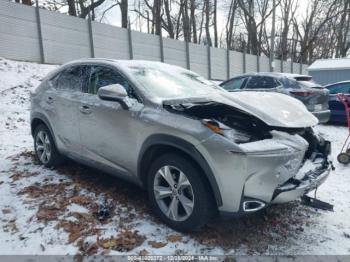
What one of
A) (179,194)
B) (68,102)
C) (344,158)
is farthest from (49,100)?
(344,158)

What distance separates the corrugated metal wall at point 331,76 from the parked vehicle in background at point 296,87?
13.7m

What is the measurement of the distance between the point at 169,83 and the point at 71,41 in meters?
12.0

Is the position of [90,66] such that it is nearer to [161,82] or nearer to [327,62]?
[161,82]

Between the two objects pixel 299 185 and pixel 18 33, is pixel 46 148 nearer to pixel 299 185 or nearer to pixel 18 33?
pixel 299 185

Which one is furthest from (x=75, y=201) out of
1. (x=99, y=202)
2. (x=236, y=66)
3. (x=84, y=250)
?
(x=236, y=66)

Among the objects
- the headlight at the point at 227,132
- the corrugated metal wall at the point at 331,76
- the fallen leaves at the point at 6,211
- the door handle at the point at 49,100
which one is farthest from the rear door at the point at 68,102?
the corrugated metal wall at the point at 331,76

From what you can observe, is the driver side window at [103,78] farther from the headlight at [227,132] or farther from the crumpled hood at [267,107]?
the headlight at [227,132]

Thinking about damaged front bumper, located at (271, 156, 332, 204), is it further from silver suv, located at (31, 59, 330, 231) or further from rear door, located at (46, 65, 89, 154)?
rear door, located at (46, 65, 89, 154)

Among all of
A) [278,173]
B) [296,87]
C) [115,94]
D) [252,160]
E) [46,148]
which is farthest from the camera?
[296,87]

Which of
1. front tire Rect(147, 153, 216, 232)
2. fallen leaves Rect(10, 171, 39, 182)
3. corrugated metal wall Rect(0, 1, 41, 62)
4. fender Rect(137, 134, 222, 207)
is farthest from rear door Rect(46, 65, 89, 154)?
corrugated metal wall Rect(0, 1, 41, 62)

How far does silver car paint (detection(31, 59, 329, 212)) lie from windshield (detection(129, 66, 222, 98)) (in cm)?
14

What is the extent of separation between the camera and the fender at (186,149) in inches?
118

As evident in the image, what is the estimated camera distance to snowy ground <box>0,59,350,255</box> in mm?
3217

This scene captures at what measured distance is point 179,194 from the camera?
330 centimetres
